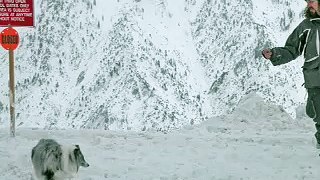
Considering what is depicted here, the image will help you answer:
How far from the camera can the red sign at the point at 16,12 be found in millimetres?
11039

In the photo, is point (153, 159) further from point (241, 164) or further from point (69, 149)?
point (69, 149)

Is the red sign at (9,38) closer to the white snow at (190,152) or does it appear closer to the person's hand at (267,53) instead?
the white snow at (190,152)

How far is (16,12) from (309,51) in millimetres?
6642

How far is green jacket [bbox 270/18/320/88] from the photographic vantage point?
23.5 ft

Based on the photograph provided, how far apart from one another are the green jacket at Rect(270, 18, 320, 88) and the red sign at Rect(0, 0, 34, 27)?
19.6 ft

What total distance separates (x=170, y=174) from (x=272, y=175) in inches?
57.7

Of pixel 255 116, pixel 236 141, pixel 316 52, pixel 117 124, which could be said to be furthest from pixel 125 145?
pixel 117 124

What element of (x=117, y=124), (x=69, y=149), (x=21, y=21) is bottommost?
(x=117, y=124)

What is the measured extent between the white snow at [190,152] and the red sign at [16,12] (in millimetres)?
2465

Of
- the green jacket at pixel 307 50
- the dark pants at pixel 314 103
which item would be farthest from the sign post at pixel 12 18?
the dark pants at pixel 314 103

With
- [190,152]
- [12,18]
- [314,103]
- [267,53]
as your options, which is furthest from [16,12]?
[314,103]

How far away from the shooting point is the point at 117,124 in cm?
19788

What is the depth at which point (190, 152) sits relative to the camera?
8.95 metres

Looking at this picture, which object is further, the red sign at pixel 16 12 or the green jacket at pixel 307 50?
the red sign at pixel 16 12
